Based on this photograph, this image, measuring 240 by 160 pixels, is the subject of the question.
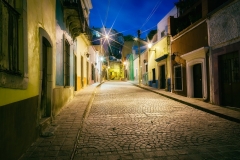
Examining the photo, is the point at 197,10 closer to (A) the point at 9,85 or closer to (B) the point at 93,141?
(B) the point at 93,141

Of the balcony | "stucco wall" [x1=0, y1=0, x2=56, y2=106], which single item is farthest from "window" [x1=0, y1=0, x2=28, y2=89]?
the balcony

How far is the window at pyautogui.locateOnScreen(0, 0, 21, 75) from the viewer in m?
2.80

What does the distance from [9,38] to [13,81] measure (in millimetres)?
754

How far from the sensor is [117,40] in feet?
173

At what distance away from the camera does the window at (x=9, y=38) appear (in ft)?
9.18

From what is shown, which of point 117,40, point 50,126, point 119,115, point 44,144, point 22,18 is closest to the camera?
point 22,18

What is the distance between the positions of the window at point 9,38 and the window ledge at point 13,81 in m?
0.08

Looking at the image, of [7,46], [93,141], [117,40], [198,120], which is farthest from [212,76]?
[117,40]

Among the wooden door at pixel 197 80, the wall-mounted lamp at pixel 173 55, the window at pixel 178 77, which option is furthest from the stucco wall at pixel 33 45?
the window at pixel 178 77

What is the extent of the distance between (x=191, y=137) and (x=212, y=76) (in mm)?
5847

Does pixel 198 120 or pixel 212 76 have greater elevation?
pixel 212 76

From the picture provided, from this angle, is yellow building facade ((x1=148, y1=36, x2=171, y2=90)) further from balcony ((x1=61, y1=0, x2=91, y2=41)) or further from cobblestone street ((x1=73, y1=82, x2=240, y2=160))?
cobblestone street ((x1=73, y1=82, x2=240, y2=160))

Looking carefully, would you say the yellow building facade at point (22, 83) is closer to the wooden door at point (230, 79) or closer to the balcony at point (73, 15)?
the balcony at point (73, 15)

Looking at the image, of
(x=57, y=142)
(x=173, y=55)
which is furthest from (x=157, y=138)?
(x=173, y=55)
